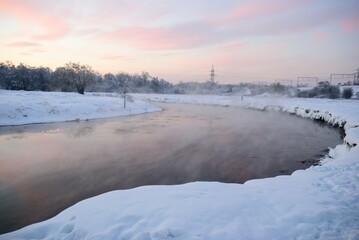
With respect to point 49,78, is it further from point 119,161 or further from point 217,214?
point 217,214

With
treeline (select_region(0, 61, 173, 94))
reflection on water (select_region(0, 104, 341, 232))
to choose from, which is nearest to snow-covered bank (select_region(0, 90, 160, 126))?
reflection on water (select_region(0, 104, 341, 232))

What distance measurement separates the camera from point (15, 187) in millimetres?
Answer: 9844

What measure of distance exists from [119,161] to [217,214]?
908 cm

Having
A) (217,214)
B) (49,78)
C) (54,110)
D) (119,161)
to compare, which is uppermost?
(49,78)

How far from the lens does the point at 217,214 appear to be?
5637mm

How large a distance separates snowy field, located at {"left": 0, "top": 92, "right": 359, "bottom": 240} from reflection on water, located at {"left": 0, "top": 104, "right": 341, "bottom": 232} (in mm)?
2680

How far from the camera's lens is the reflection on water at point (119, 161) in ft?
30.0

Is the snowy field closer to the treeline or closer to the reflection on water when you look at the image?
the reflection on water

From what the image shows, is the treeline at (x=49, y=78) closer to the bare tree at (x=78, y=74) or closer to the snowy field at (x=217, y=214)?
the bare tree at (x=78, y=74)

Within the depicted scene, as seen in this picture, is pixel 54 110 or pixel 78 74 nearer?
pixel 54 110

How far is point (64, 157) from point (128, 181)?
5.86 metres

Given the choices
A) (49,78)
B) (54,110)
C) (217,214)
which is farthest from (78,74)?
(217,214)

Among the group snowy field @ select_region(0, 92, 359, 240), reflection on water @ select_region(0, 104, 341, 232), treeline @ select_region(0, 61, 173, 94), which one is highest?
treeline @ select_region(0, 61, 173, 94)

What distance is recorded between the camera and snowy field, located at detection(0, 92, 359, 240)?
492 centimetres
